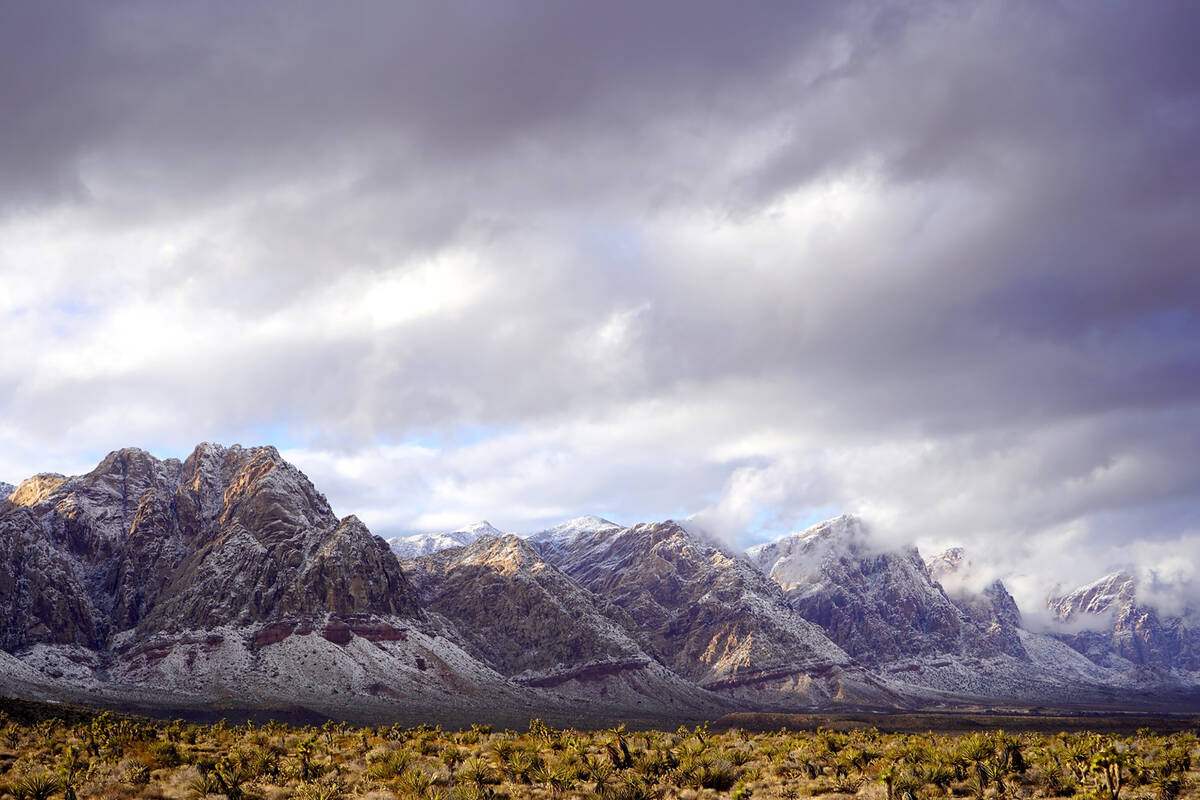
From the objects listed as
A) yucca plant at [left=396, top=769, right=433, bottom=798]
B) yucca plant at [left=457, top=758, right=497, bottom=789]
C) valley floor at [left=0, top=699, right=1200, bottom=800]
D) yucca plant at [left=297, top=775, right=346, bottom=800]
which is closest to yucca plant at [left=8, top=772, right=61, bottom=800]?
valley floor at [left=0, top=699, right=1200, bottom=800]

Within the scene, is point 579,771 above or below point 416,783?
below

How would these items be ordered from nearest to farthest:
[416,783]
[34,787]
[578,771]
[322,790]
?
[34,787], [322,790], [416,783], [578,771]

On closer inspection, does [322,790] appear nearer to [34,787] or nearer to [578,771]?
[34,787]

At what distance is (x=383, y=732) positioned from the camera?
185 feet

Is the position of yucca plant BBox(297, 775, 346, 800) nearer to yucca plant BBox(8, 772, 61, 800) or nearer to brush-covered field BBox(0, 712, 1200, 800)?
brush-covered field BBox(0, 712, 1200, 800)

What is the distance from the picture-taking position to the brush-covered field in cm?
3347

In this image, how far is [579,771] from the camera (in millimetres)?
37688

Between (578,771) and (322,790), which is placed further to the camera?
(578,771)

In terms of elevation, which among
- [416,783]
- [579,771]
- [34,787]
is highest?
[34,787]

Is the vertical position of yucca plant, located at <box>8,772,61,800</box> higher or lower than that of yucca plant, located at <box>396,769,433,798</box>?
higher

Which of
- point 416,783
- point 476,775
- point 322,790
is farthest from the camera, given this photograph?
point 476,775

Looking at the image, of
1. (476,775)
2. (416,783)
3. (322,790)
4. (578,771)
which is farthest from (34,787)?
(578,771)

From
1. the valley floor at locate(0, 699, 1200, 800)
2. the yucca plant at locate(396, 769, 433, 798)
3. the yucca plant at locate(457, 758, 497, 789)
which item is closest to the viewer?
the yucca plant at locate(396, 769, 433, 798)

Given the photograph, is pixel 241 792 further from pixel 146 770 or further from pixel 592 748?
pixel 592 748
